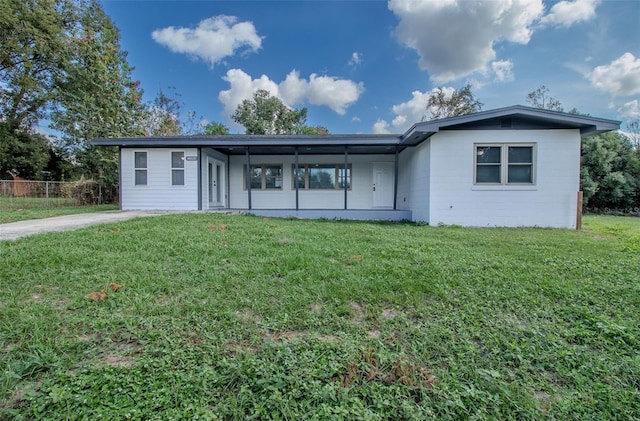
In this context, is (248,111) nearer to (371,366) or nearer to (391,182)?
(391,182)

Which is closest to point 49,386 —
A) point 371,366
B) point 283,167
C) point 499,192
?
point 371,366

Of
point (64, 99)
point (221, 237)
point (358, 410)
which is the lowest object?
point (358, 410)

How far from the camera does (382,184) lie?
12.2m

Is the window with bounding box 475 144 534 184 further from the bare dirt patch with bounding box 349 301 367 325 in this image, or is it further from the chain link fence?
the chain link fence

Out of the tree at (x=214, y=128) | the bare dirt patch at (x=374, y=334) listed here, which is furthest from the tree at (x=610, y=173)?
the tree at (x=214, y=128)

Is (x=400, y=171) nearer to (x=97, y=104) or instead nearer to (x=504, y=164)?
(x=504, y=164)

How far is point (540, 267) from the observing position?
3943mm

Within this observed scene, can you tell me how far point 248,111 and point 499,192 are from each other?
21.6 m

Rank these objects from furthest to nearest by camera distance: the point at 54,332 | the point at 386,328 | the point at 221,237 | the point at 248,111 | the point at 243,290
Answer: the point at 248,111, the point at 221,237, the point at 243,290, the point at 386,328, the point at 54,332

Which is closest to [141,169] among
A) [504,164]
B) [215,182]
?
[215,182]

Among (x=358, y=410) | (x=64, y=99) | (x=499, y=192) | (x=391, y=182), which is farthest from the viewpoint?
(x=64, y=99)

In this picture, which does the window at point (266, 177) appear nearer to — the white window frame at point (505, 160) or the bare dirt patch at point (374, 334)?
the white window frame at point (505, 160)

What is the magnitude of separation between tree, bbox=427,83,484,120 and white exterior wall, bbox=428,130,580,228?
1617 cm

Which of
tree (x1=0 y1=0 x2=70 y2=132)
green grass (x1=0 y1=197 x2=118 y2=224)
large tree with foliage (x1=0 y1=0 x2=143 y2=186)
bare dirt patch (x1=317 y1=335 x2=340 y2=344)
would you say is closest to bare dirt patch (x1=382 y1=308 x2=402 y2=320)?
bare dirt patch (x1=317 y1=335 x2=340 y2=344)
